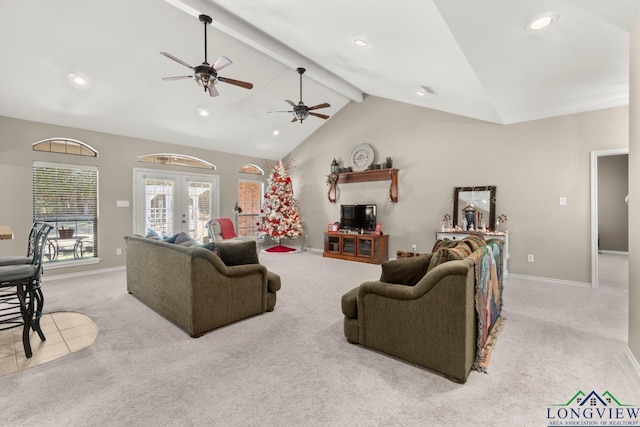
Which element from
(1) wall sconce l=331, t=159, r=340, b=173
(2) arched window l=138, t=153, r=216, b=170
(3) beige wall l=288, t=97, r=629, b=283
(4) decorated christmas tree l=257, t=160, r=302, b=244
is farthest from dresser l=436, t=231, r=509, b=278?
(2) arched window l=138, t=153, r=216, b=170

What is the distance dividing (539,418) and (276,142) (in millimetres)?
7299

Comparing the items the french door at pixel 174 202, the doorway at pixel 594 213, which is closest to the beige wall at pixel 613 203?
the doorway at pixel 594 213

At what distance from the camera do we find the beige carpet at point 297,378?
1.72 meters

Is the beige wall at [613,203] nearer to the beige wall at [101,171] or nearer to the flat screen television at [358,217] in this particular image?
the flat screen television at [358,217]

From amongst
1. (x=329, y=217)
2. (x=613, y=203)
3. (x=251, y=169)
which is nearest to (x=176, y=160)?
(x=251, y=169)

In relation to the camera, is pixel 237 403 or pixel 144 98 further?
pixel 144 98

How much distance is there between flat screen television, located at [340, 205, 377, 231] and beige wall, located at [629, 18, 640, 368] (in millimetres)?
4471

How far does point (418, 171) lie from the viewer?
6.04 meters

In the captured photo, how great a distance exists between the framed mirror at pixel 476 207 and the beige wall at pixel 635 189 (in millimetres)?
2764

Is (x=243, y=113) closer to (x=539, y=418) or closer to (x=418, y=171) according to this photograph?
(x=418, y=171)

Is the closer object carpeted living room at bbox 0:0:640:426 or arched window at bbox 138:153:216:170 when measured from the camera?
carpeted living room at bbox 0:0:640:426

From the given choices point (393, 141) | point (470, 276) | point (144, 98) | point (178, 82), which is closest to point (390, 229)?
point (393, 141)

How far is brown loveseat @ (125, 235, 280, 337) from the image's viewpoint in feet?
8.97

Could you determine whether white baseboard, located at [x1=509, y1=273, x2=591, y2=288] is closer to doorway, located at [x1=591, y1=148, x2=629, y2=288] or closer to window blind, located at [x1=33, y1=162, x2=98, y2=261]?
doorway, located at [x1=591, y1=148, x2=629, y2=288]
